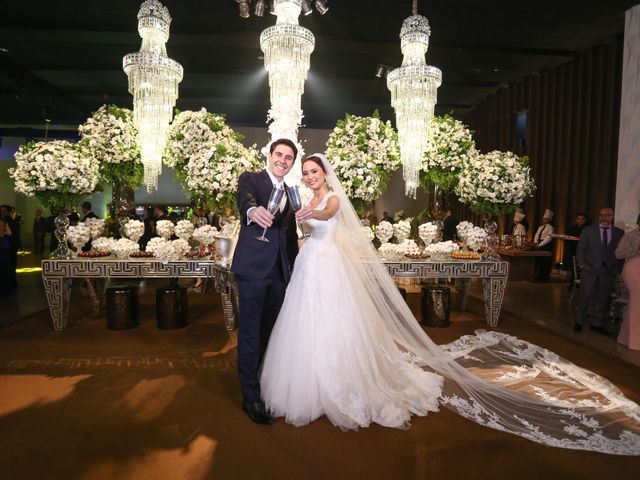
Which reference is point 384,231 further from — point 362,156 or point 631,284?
point 631,284

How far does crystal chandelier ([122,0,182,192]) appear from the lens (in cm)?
584

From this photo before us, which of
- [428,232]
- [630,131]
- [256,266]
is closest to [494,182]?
[428,232]

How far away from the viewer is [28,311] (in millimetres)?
6234

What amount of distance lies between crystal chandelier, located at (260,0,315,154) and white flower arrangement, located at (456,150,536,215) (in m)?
2.44

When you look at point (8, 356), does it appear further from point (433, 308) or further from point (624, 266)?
point (624, 266)

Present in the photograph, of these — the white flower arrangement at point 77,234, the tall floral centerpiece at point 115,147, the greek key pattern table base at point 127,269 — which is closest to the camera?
the greek key pattern table base at point 127,269

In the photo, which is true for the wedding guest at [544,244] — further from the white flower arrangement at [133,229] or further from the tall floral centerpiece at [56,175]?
the tall floral centerpiece at [56,175]

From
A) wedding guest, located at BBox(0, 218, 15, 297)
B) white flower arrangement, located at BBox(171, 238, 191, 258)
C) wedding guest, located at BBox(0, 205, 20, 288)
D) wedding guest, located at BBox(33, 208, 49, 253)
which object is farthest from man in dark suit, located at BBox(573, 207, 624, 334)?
wedding guest, located at BBox(33, 208, 49, 253)

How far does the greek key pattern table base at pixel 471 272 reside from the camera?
5.16 meters

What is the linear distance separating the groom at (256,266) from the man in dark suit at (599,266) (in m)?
4.42

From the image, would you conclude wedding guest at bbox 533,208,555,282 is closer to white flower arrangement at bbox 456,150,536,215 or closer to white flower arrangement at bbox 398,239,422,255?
white flower arrangement at bbox 456,150,536,215

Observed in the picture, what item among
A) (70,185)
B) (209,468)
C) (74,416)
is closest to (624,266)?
(209,468)

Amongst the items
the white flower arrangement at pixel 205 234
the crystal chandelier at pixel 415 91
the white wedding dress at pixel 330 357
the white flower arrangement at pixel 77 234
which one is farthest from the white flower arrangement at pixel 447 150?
the white flower arrangement at pixel 77 234

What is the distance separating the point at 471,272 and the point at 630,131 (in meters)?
4.42
